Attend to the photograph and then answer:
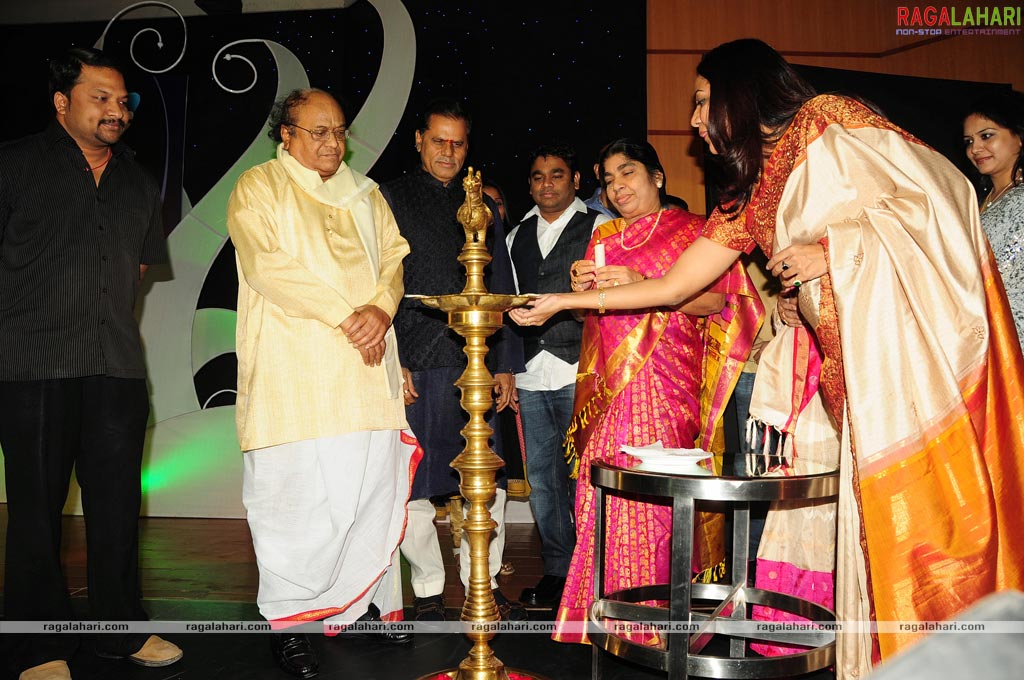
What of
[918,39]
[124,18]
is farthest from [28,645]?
[918,39]

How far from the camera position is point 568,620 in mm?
2609

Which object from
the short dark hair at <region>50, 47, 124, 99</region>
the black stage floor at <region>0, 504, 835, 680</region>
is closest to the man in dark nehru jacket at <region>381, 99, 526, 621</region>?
the black stage floor at <region>0, 504, 835, 680</region>

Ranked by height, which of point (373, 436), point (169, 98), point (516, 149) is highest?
point (169, 98)

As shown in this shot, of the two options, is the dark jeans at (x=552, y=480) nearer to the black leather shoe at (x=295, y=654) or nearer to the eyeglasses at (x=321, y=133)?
the black leather shoe at (x=295, y=654)

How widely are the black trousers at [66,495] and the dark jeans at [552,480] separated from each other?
1.46 meters

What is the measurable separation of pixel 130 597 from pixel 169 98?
3.39 m

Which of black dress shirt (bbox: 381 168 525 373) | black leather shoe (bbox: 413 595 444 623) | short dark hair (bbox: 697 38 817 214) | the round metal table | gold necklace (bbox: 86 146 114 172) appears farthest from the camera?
black dress shirt (bbox: 381 168 525 373)

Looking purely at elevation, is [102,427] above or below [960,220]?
below

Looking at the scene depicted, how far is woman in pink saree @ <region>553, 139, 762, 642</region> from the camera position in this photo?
2.63 meters

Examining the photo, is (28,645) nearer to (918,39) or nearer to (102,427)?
(102,427)

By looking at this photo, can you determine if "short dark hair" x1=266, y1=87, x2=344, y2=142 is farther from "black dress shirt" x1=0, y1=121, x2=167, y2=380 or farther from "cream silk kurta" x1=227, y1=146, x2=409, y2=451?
"black dress shirt" x1=0, y1=121, x2=167, y2=380

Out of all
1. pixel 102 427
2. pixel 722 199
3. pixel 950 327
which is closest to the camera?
pixel 950 327

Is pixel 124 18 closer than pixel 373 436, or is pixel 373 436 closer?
pixel 373 436

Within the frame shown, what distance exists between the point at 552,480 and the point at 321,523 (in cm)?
101
